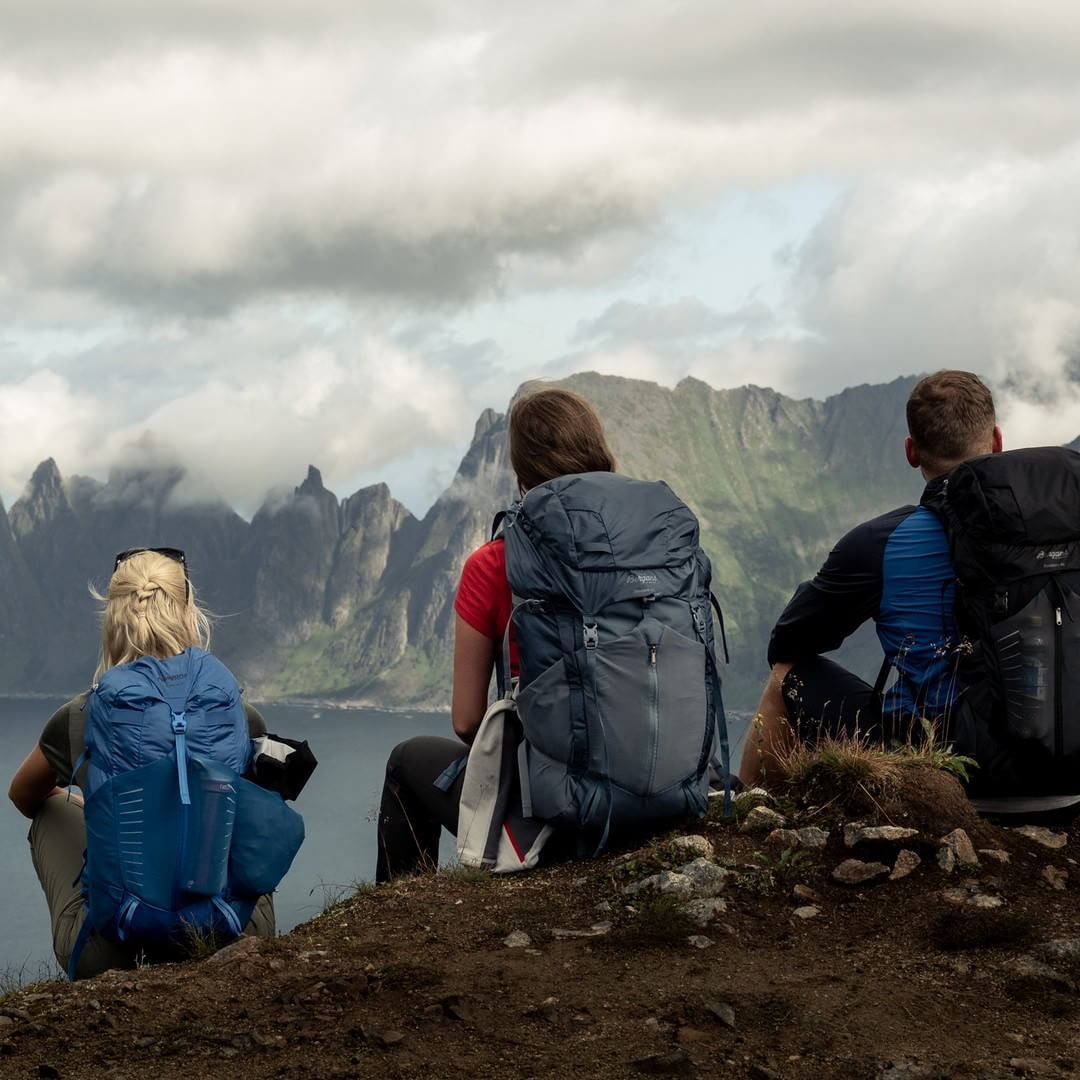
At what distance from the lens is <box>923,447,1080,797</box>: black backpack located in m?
7.01

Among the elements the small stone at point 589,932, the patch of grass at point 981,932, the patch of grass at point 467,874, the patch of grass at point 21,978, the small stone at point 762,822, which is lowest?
the patch of grass at point 21,978

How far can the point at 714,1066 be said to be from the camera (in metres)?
4.79

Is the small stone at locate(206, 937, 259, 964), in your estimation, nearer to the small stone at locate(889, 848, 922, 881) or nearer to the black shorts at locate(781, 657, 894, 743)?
the small stone at locate(889, 848, 922, 881)

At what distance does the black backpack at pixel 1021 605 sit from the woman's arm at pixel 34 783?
4.83 m

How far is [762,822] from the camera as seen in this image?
24.3 ft

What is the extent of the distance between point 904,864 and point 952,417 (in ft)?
8.36

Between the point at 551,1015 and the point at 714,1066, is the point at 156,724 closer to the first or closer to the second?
the point at 551,1015

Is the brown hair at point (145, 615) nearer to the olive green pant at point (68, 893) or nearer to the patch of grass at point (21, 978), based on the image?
the olive green pant at point (68, 893)

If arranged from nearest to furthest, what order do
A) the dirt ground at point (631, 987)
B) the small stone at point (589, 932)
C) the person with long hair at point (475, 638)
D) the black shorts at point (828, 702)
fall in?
the dirt ground at point (631, 987), the small stone at point (589, 932), the person with long hair at point (475, 638), the black shorts at point (828, 702)

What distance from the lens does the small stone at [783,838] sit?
280 inches

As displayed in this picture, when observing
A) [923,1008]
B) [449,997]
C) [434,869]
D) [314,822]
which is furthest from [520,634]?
[314,822]

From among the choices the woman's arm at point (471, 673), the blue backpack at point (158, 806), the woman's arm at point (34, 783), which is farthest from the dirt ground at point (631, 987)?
the woman's arm at point (34, 783)

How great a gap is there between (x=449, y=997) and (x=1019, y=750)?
3.46 meters

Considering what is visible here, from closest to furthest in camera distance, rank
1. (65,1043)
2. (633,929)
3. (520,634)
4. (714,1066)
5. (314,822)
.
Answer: (714,1066), (65,1043), (633,929), (520,634), (314,822)
